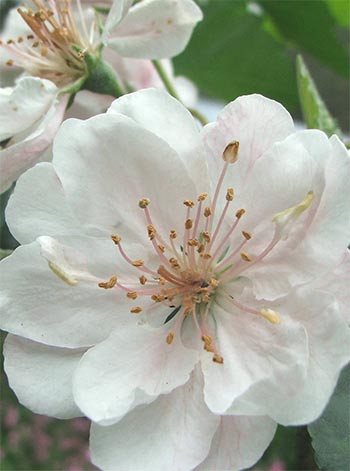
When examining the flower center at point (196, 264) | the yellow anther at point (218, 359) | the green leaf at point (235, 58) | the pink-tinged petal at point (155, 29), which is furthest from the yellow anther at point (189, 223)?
the green leaf at point (235, 58)

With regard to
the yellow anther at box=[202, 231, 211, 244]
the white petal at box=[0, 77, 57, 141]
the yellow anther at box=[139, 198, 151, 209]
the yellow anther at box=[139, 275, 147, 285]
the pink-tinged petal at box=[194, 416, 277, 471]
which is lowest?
the pink-tinged petal at box=[194, 416, 277, 471]

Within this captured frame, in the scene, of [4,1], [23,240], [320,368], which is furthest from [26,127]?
[4,1]

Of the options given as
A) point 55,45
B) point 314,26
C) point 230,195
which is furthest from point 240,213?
point 314,26

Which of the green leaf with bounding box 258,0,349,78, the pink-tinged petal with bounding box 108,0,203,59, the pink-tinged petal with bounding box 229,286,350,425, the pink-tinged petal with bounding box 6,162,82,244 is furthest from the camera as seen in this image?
the green leaf with bounding box 258,0,349,78

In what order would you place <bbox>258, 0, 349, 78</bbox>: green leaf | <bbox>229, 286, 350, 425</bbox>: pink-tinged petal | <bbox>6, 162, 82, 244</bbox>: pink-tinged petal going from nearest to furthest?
<bbox>229, 286, 350, 425</bbox>: pink-tinged petal < <bbox>6, 162, 82, 244</bbox>: pink-tinged petal < <bbox>258, 0, 349, 78</bbox>: green leaf

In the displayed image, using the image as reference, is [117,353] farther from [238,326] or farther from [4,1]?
[4,1]

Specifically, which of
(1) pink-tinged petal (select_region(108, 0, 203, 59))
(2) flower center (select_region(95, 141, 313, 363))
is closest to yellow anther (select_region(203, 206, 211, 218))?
(2) flower center (select_region(95, 141, 313, 363))

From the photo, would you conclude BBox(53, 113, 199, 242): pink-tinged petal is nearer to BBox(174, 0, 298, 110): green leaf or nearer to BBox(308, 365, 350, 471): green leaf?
BBox(308, 365, 350, 471): green leaf
